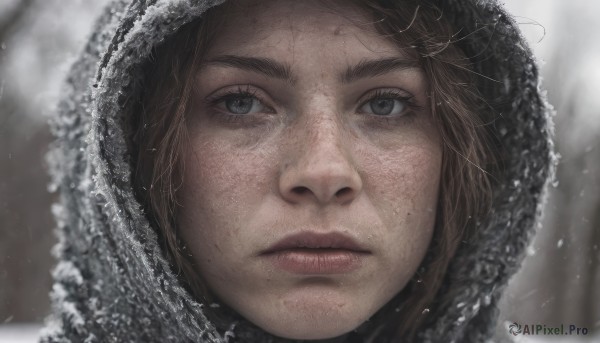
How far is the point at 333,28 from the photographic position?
1.72 m

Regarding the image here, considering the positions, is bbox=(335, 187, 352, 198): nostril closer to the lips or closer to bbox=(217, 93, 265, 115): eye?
the lips

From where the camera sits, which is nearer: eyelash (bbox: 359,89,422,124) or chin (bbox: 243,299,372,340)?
chin (bbox: 243,299,372,340)

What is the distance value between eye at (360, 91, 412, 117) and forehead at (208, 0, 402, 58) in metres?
0.12

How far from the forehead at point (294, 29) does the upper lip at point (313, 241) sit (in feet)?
1.48

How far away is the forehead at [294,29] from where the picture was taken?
1701 mm

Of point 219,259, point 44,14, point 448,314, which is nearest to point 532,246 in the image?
point 448,314

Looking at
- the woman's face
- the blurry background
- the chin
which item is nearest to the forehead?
the woman's face

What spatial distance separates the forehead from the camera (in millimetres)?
1701

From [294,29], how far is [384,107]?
32 centimetres

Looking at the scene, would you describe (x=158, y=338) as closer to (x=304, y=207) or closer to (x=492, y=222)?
(x=304, y=207)

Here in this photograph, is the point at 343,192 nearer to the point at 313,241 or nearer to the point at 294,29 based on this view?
the point at 313,241

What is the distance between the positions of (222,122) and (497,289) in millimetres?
983

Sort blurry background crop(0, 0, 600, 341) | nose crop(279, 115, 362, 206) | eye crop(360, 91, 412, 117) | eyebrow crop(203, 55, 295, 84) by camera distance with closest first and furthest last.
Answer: nose crop(279, 115, 362, 206), eyebrow crop(203, 55, 295, 84), eye crop(360, 91, 412, 117), blurry background crop(0, 0, 600, 341)

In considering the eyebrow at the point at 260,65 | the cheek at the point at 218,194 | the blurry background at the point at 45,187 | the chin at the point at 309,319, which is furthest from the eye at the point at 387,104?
the blurry background at the point at 45,187
